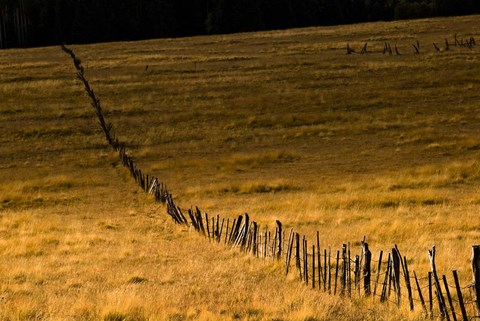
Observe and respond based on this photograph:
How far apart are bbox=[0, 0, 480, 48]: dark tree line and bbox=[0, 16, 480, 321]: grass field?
48.0 metres

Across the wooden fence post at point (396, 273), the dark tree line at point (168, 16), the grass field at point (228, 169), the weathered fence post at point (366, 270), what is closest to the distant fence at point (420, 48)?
the grass field at point (228, 169)

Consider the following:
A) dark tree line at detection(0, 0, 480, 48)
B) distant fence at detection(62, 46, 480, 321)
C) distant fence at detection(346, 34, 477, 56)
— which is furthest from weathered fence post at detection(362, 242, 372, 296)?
dark tree line at detection(0, 0, 480, 48)

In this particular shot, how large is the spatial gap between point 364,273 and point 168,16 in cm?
13403

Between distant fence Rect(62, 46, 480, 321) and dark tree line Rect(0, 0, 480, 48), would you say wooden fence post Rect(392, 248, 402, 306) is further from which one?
dark tree line Rect(0, 0, 480, 48)

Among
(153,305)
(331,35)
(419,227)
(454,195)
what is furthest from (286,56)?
(153,305)

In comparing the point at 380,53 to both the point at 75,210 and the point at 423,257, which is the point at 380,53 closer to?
the point at 75,210

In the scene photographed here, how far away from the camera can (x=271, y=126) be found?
159 feet

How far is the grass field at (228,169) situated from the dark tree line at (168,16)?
48.0 metres

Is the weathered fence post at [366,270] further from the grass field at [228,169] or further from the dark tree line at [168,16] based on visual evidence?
the dark tree line at [168,16]

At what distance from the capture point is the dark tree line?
134500 millimetres

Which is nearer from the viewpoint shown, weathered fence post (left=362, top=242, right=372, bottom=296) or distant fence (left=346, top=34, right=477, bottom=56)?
weathered fence post (left=362, top=242, right=372, bottom=296)

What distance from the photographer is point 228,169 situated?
37.5 metres

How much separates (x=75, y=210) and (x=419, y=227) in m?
14.5

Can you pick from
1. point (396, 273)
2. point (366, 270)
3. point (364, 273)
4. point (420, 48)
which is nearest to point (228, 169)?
point (364, 273)
